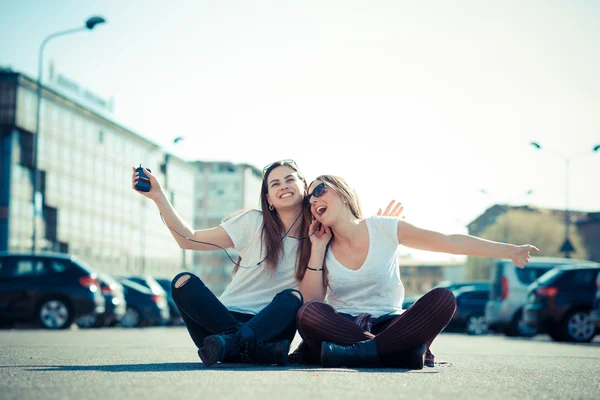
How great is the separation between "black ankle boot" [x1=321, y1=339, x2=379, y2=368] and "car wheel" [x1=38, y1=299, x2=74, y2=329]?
1368 cm

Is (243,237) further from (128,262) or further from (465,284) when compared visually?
(128,262)

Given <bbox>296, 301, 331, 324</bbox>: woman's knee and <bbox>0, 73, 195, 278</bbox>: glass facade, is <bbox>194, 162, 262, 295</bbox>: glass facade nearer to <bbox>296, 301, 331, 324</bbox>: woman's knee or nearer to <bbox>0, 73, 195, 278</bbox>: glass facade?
<bbox>0, 73, 195, 278</bbox>: glass facade

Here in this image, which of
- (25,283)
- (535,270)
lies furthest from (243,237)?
(535,270)

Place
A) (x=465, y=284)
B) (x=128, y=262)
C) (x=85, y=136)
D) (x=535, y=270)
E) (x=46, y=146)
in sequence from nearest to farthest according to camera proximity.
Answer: (x=535, y=270) < (x=465, y=284) < (x=46, y=146) < (x=85, y=136) < (x=128, y=262)

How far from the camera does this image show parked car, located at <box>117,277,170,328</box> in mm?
24703

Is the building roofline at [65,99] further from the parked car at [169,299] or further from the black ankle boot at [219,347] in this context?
the black ankle boot at [219,347]

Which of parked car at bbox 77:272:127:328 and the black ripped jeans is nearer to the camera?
the black ripped jeans

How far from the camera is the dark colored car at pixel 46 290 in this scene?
1842 cm

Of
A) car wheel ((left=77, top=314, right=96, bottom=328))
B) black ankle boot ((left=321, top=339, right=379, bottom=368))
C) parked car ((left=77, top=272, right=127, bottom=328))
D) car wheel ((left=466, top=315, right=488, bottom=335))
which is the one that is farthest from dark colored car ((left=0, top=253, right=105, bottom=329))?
black ankle boot ((left=321, top=339, right=379, bottom=368))

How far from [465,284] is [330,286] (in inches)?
1015

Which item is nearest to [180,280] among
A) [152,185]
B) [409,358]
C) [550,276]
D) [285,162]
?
[152,185]

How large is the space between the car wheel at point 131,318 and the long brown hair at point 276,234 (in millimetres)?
18219

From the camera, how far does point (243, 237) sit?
7.00 metres

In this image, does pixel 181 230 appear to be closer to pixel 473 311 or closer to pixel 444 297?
pixel 444 297
